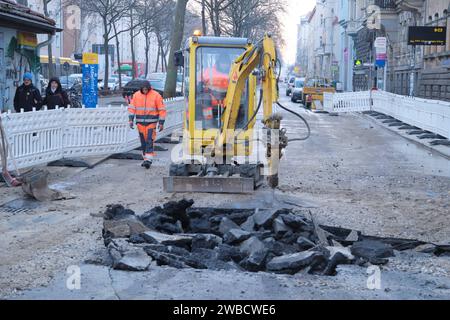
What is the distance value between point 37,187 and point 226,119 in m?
3.48

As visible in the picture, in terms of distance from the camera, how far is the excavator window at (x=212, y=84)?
15.0m

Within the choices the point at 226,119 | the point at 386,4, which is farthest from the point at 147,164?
the point at 386,4

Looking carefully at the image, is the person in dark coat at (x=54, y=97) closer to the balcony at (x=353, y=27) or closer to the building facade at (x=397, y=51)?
the building facade at (x=397, y=51)

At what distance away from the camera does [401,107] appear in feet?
98.8

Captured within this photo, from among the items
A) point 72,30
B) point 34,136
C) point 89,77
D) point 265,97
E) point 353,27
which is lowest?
point 34,136

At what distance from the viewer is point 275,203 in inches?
419

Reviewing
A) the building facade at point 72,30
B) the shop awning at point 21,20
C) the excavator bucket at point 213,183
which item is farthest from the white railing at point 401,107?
the building facade at point 72,30

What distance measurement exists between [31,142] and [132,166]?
2.45 m

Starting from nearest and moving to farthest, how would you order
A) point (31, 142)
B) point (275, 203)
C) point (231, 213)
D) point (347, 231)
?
point (347, 231)
point (231, 213)
point (275, 203)
point (31, 142)

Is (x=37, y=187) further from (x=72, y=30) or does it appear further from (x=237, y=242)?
(x=72, y=30)

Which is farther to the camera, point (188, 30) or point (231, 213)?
point (188, 30)

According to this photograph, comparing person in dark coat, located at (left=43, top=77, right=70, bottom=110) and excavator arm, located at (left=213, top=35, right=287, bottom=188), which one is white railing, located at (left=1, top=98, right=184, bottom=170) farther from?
excavator arm, located at (left=213, top=35, right=287, bottom=188)

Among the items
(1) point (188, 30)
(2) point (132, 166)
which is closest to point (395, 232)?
(2) point (132, 166)
